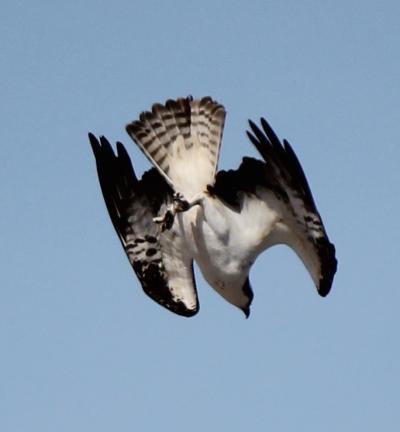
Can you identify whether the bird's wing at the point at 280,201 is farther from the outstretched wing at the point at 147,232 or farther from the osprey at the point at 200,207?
the outstretched wing at the point at 147,232

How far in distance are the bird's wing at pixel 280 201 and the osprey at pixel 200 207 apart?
10mm

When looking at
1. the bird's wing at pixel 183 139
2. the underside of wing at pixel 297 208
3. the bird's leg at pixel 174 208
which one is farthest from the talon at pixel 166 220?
the underside of wing at pixel 297 208

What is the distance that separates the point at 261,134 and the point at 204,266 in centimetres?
205

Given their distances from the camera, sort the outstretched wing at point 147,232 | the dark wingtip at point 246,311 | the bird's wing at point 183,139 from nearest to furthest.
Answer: the bird's wing at point 183,139
the dark wingtip at point 246,311
the outstretched wing at point 147,232

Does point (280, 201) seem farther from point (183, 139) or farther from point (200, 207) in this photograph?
point (183, 139)

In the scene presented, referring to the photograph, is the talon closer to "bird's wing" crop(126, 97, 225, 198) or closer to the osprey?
the osprey

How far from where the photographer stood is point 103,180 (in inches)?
1015

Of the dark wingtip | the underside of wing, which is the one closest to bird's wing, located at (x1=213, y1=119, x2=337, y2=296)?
the underside of wing

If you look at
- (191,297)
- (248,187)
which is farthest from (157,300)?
(248,187)

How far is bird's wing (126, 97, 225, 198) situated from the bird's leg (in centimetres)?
13

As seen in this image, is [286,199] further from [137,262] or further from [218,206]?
[137,262]

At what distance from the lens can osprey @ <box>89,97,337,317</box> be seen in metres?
23.9

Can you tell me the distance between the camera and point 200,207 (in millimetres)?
24766

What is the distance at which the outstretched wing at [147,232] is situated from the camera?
25.7 metres
